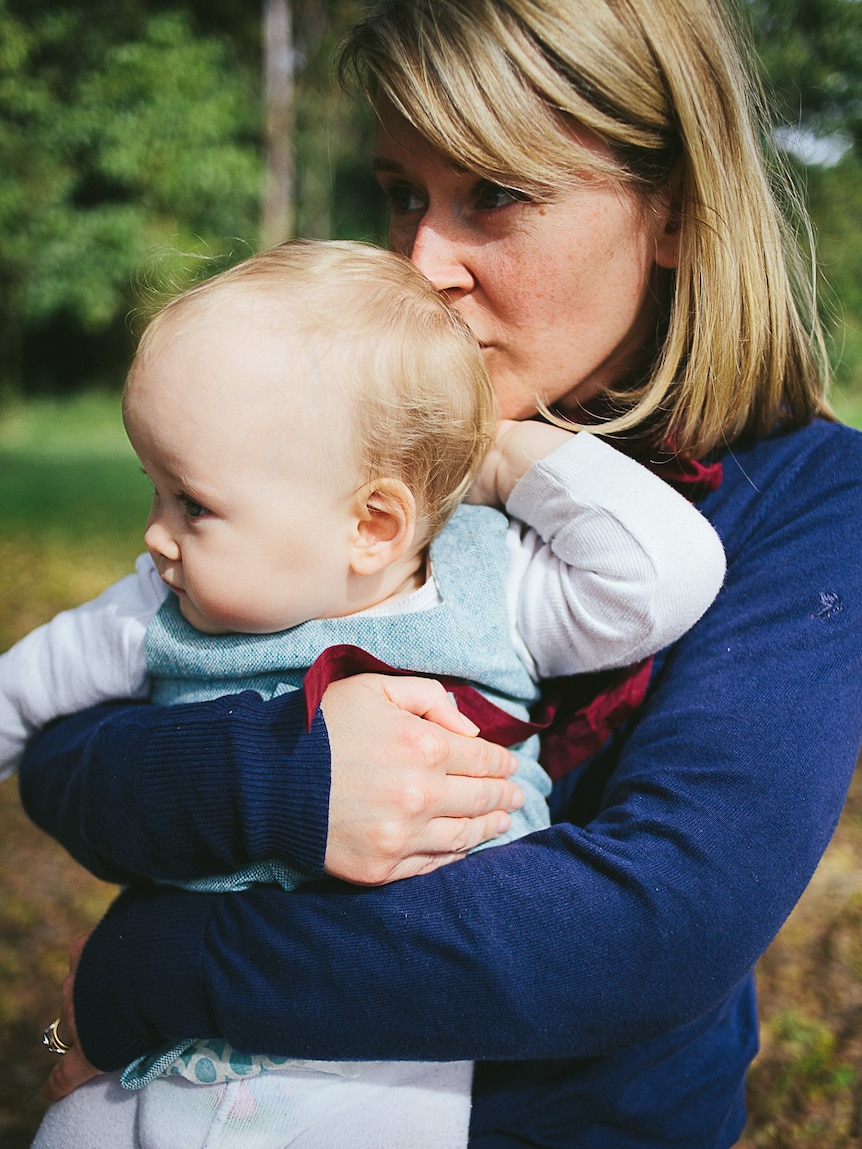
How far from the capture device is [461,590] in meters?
1.73

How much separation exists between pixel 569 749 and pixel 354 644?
44 centimetres

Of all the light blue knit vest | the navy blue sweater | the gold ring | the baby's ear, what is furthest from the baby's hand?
the gold ring

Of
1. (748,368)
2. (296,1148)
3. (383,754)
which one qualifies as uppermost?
(748,368)

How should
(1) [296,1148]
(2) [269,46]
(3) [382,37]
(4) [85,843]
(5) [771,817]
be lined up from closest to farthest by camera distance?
1. (5) [771,817]
2. (1) [296,1148]
3. (4) [85,843]
4. (3) [382,37]
5. (2) [269,46]

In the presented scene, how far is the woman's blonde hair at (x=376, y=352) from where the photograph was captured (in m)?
1.60

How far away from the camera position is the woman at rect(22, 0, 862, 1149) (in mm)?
1428

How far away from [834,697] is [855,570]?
0.22m

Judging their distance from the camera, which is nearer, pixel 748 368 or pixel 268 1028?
pixel 268 1028

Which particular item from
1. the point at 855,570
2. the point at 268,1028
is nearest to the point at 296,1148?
the point at 268,1028

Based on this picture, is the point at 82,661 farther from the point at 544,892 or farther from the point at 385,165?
the point at 385,165

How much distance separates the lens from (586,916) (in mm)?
1411

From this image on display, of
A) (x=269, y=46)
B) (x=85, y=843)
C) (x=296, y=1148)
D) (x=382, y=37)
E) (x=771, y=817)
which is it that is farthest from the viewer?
(x=269, y=46)

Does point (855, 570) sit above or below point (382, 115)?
below

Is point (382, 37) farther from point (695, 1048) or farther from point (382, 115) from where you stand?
point (695, 1048)
